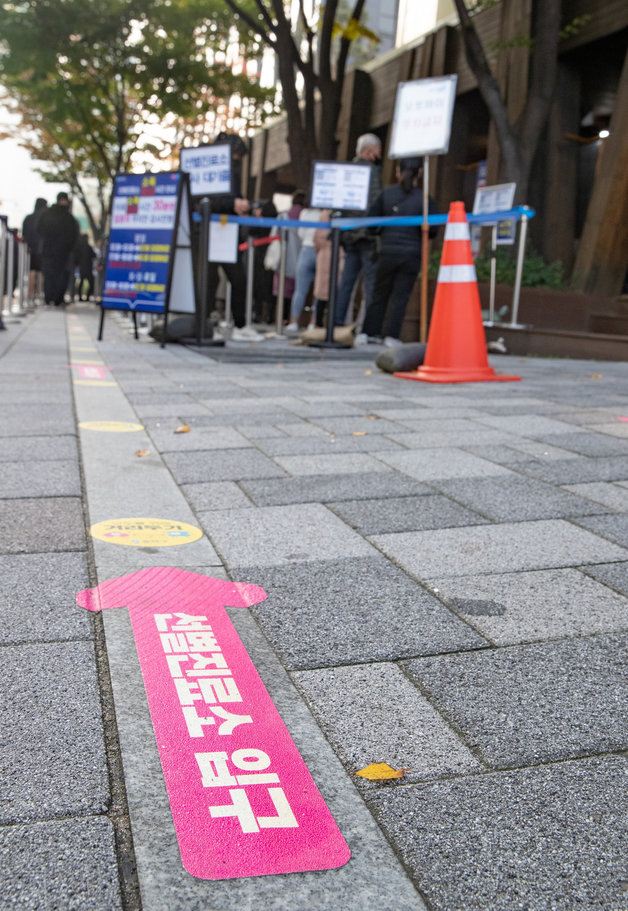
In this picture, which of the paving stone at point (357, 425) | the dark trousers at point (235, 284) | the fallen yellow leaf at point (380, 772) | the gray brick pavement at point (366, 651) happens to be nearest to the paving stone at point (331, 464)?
the gray brick pavement at point (366, 651)

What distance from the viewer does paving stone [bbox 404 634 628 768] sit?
5.38ft

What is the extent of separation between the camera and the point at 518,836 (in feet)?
4.46

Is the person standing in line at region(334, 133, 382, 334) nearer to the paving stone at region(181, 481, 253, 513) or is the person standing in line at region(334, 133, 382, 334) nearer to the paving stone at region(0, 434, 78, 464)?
the paving stone at region(0, 434, 78, 464)

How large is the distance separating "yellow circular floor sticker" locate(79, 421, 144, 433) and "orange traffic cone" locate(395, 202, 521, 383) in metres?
2.91

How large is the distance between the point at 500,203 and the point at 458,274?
18.9 ft

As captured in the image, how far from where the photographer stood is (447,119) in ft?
27.6

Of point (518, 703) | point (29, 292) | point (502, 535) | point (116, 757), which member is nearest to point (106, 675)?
point (116, 757)

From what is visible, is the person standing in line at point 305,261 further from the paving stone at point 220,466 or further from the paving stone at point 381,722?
the paving stone at point 381,722

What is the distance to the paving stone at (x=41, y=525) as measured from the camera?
8.72 feet

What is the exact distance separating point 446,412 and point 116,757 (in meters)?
4.17

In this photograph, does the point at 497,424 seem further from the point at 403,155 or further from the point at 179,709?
the point at 403,155

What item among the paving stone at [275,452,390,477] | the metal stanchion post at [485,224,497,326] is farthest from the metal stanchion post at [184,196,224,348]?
the paving stone at [275,452,390,477]

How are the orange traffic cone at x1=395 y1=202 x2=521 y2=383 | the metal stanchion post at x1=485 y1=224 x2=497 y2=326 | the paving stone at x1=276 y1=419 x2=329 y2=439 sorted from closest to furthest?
the paving stone at x1=276 y1=419 x2=329 y2=439
the orange traffic cone at x1=395 y1=202 x2=521 y2=383
the metal stanchion post at x1=485 y1=224 x2=497 y2=326

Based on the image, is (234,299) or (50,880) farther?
(234,299)
